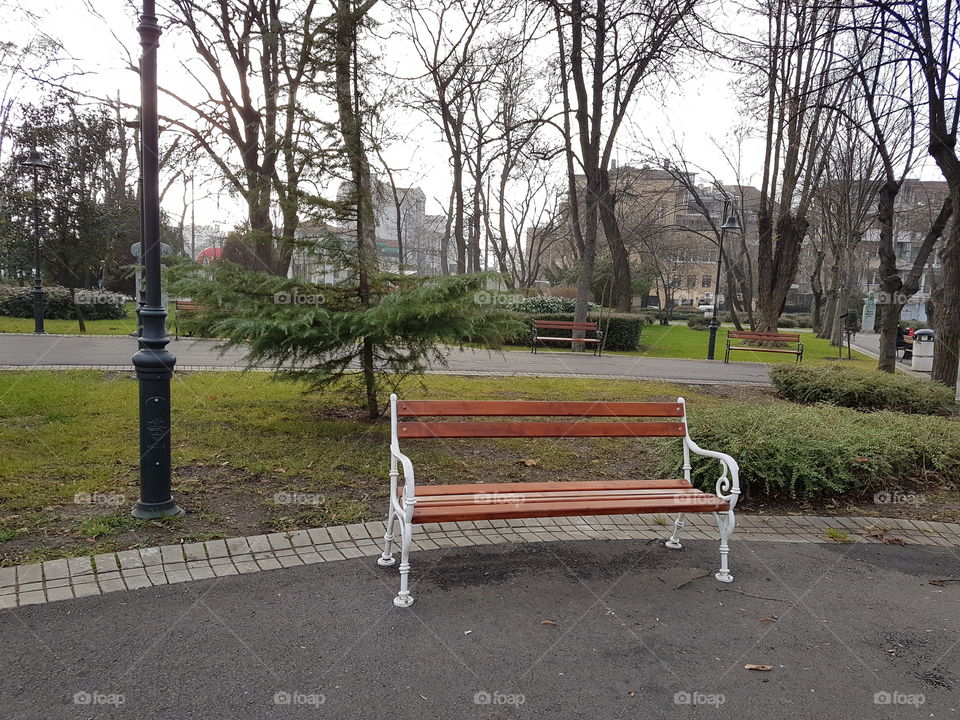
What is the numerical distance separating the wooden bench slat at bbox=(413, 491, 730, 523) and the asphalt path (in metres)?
0.44

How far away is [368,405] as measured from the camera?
7.75 metres

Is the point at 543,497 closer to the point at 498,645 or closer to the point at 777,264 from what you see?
the point at 498,645

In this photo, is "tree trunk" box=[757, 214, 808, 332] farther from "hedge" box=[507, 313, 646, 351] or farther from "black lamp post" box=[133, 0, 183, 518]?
"black lamp post" box=[133, 0, 183, 518]

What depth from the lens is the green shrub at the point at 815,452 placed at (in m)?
5.54

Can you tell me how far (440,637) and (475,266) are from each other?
93.1 ft

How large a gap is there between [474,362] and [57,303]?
15820mm

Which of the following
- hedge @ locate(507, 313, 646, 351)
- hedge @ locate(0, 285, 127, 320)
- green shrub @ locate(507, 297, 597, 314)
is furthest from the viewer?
green shrub @ locate(507, 297, 597, 314)

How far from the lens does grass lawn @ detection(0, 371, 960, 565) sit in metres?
4.40

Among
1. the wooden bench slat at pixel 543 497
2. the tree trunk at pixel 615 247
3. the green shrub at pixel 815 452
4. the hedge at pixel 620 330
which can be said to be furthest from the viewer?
the hedge at pixel 620 330

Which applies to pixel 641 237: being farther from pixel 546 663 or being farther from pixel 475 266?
pixel 546 663

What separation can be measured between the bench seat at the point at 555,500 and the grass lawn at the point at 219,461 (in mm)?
1151

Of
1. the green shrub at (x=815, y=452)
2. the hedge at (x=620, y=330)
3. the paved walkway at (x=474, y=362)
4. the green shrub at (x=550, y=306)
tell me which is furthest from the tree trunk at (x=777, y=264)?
the green shrub at (x=815, y=452)

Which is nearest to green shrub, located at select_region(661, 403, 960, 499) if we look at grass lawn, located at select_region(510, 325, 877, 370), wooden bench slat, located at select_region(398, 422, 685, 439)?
wooden bench slat, located at select_region(398, 422, 685, 439)

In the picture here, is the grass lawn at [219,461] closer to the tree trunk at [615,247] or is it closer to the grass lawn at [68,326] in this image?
the grass lawn at [68,326]
